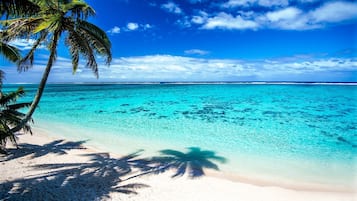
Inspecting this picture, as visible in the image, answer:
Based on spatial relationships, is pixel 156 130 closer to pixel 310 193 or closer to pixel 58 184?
pixel 58 184

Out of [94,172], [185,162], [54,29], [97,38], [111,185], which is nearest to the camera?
[54,29]

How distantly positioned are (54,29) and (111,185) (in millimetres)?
3896

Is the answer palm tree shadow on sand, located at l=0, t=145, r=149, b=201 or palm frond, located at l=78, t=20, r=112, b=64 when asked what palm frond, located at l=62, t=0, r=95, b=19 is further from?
palm tree shadow on sand, located at l=0, t=145, r=149, b=201

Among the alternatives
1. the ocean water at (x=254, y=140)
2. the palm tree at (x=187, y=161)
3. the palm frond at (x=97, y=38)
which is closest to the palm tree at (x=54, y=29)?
the palm frond at (x=97, y=38)

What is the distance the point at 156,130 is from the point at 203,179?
630 centimetres

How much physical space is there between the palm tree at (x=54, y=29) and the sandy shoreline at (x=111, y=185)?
1509 millimetres

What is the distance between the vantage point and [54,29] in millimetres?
4742

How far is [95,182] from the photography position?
552 centimetres

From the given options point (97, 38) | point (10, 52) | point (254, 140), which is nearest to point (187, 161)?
point (254, 140)

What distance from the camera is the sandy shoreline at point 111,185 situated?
4918mm

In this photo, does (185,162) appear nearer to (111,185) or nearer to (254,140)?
(111,185)

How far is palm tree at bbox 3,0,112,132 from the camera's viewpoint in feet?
16.0

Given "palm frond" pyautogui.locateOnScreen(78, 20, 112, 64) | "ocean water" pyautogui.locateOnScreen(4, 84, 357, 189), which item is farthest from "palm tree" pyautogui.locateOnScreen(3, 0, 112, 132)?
"ocean water" pyautogui.locateOnScreen(4, 84, 357, 189)

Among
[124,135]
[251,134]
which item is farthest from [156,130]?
[251,134]
